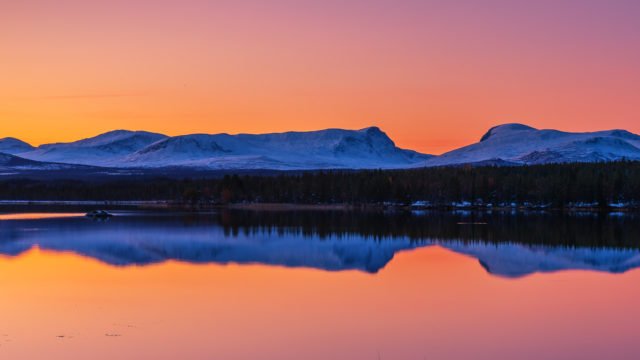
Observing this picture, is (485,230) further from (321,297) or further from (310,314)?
(310,314)

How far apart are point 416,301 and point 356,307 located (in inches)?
98.6

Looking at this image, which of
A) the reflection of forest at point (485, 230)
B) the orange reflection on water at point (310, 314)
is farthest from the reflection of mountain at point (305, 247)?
the orange reflection on water at point (310, 314)

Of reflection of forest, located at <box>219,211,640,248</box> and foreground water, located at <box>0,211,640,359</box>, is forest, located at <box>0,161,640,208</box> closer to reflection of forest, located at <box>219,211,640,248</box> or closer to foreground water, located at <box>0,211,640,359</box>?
reflection of forest, located at <box>219,211,640,248</box>

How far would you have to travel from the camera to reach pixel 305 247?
46344 millimetres

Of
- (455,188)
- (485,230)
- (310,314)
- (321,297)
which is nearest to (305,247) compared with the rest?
(485,230)

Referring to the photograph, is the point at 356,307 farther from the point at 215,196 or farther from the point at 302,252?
the point at 215,196

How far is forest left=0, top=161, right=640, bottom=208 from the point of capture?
98.2 m

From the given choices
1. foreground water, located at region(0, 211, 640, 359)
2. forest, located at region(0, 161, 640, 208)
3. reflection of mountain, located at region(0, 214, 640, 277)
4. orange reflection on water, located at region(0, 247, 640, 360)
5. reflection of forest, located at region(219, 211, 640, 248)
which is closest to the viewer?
orange reflection on water, located at region(0, 247, 640, 360)

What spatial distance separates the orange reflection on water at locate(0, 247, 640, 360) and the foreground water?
6 centimetres

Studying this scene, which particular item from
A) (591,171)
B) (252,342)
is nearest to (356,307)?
(252,342)

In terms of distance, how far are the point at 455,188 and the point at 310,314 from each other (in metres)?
88.7

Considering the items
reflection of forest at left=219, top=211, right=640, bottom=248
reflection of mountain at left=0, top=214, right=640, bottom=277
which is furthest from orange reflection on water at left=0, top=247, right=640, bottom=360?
reflection of forest at left=219, top=211, right=640, bottom=248

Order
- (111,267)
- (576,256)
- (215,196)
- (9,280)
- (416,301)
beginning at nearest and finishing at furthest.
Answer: (416,301), (9,280), (111,267), (576,256), (215,196)

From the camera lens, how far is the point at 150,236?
5434 cm
